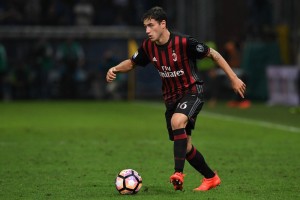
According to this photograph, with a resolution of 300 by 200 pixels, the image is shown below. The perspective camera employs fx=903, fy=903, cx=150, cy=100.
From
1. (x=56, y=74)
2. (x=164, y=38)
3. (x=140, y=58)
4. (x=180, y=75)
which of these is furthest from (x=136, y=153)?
(x=56, y=74)

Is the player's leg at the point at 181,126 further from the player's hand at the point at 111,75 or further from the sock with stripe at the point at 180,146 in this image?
the player's hand at the point at 111,75

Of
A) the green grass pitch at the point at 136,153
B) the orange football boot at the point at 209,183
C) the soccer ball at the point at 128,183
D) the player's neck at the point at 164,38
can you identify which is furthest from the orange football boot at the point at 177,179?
the player's neck at the point at 164,38

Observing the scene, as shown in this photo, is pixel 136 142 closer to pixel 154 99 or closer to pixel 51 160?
pixel 51 160

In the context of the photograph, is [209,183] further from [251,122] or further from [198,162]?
[251,122]

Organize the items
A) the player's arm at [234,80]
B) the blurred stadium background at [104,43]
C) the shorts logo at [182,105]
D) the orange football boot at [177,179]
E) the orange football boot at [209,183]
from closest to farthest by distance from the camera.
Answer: the orange football boot at [177,179] → the player's arm at [234,80] → the shorts logo at [182,105] → the orange football boot at [209,183] → the blurred stadium background at [104,43]

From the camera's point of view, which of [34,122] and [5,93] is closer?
[34,122]

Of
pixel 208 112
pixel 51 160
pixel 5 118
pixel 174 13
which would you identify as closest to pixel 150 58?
pixel 51 160

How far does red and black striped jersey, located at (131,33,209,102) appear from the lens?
9039 millimetres

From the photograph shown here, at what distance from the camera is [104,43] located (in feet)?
103

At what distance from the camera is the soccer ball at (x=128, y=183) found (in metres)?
8.76

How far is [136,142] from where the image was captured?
14.8 metres

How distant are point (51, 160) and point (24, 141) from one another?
116 inches

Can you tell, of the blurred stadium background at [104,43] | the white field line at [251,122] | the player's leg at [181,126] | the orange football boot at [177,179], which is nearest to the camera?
the orange football boot at [177,179]

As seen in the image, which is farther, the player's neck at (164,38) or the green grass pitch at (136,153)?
the green grass pitch at (136,153)
